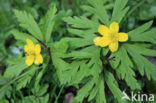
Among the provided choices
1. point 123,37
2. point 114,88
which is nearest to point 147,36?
point 123,37

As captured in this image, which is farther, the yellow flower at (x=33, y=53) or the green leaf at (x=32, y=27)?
the green leaf at (x=32, y=27)

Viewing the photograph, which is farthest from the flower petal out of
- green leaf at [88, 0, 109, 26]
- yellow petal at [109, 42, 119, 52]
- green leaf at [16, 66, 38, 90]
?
green leaf at [16, 66, 38, 90]

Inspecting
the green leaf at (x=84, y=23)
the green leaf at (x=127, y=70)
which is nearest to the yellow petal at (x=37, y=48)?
the green leaf at (x=84, y=23)

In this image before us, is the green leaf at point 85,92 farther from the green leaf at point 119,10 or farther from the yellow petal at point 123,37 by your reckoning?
the green leaf at point 119,10

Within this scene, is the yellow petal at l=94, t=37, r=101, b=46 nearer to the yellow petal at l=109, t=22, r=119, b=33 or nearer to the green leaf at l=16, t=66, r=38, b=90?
the yellow petal at l=109, t=22, r=119, b=33

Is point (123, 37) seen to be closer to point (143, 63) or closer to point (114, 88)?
point (143, 63)
